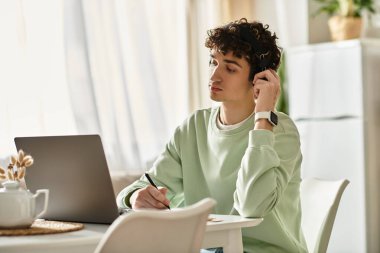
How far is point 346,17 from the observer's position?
15.5 ft

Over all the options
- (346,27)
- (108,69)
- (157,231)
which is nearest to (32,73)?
(108,69)

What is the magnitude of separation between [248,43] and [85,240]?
3.21 feet

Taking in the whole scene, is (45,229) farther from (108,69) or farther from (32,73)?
(108,69)

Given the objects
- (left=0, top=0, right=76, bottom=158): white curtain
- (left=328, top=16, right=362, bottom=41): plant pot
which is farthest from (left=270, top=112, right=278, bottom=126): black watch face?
(left=328, top=16, right=362, bottom=41): plant pot

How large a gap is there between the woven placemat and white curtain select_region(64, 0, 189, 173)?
214 cm

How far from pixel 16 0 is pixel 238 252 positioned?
7.85 feet

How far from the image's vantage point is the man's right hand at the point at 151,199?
2.23 meters

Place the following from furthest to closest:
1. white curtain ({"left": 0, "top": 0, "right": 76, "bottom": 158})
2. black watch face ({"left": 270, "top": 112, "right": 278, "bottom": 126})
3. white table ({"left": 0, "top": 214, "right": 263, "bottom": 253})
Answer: white curtain ({"left": 0, "top": 0, "right": 76, "bottom": 158}) → black watch face ({"left": 270, "top": 112, "right": 278, "bottom": 126}) → white table ({"left": 0, "top": 214, "right": 263, "bottom": 253})

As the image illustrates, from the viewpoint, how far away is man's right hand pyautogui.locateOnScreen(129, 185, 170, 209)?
7.31 ft

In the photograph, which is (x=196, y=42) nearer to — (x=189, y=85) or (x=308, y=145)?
(x=189, y=85)

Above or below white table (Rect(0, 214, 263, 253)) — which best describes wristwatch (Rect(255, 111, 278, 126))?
above

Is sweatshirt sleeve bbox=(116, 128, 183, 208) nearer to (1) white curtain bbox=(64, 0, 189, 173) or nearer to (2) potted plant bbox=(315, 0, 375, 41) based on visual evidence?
(1) white curtain bbox=(64, 0, 189, 173)

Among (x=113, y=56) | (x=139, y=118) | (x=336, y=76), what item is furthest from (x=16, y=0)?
(x=336, y=76)

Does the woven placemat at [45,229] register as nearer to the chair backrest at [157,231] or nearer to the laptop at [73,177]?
the laptop at [73,177]
